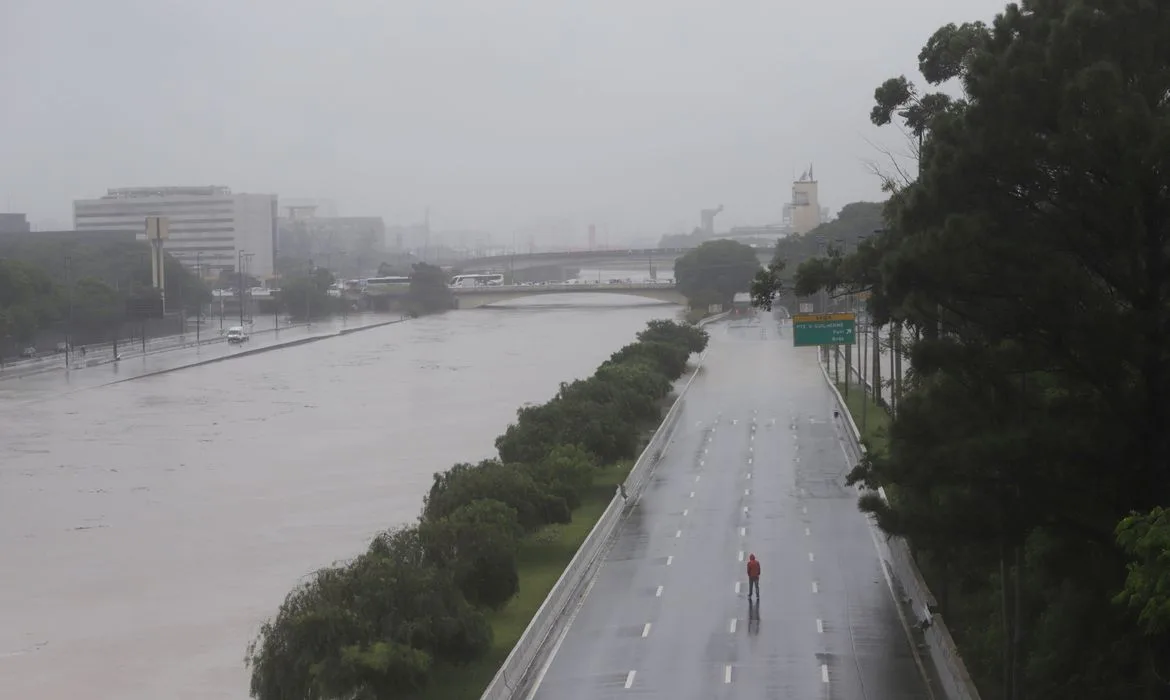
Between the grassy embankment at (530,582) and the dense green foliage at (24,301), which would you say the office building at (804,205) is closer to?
the dense green foliage at (24,301)

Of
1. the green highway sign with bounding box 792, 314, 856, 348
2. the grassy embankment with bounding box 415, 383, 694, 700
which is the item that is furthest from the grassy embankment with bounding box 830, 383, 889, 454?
the grassy embankment with bounding box 415, 383, 694, 700

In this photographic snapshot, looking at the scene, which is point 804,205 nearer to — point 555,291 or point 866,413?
point 555,291

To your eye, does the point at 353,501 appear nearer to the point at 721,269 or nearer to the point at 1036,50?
the point at 1036,50

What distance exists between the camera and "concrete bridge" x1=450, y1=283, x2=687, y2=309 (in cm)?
10556

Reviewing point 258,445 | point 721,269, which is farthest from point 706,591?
point 721,269

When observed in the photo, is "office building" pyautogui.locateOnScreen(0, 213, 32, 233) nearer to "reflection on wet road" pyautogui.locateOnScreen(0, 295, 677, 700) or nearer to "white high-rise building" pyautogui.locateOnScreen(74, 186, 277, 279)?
"white high-rise building" pyautogui.locateOnScreen(74, 186, 277, 279)

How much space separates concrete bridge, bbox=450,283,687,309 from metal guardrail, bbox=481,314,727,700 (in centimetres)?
7450

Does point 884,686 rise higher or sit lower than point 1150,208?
lower

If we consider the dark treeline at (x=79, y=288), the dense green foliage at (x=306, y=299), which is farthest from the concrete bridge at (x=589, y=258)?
the dark treeline at (x=79, y=288)

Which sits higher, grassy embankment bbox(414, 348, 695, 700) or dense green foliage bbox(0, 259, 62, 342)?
dense green foliage bbox(0, 259, 62, 342)

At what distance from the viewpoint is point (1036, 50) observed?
12.7m

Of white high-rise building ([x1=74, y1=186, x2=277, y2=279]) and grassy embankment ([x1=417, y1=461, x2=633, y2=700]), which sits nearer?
grassy embankment ([x1=417, y1=461, x2=633, y2=700])

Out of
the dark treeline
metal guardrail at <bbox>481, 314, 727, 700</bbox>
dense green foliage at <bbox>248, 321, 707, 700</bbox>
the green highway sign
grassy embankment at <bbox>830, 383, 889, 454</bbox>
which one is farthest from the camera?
the dark treeline

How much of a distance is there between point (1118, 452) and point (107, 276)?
308 ft
